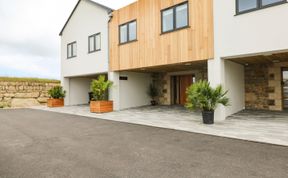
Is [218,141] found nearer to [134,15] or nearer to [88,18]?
[134,15]

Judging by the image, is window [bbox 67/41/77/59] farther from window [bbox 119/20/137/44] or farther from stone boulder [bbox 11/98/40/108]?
stone boulder [bbox 11/98/40/108]

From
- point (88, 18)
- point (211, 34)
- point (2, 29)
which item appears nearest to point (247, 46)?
point (211, 34)

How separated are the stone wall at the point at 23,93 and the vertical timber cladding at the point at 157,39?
1028 centimetres

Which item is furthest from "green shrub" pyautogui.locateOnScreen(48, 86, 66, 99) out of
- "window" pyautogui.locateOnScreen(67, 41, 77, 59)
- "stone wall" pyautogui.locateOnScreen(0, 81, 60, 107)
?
"stone wall" pyautogui.locateOnScreen(0, 81, 60, 107)

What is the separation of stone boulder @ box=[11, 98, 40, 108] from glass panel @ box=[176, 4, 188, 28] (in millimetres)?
15679

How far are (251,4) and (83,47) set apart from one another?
36.7 ft

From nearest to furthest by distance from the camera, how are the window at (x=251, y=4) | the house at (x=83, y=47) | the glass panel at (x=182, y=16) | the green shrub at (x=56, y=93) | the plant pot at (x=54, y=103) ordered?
the window at (x=251, y=4)
the glass panel at (x=182, y=16)
the house at (x=83, y=47)
the plant pot at (x=54, y=103)
the green shrub at (x=56, y=93)

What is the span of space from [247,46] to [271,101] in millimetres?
5193

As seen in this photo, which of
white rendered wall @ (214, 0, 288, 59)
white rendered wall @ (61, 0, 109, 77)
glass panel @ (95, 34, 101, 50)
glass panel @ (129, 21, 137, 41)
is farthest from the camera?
glass panel @ (95, 34, 101, 50)

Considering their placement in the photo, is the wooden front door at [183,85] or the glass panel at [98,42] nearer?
the glass panel at [98,42]

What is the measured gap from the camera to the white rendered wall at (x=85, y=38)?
1257cm

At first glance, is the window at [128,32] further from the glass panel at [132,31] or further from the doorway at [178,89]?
the doorway at [178,89]

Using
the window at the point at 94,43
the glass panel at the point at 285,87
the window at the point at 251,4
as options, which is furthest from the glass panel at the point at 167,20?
the glass panel at the point at 285,87

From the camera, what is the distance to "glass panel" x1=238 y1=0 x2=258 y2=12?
664 cm
